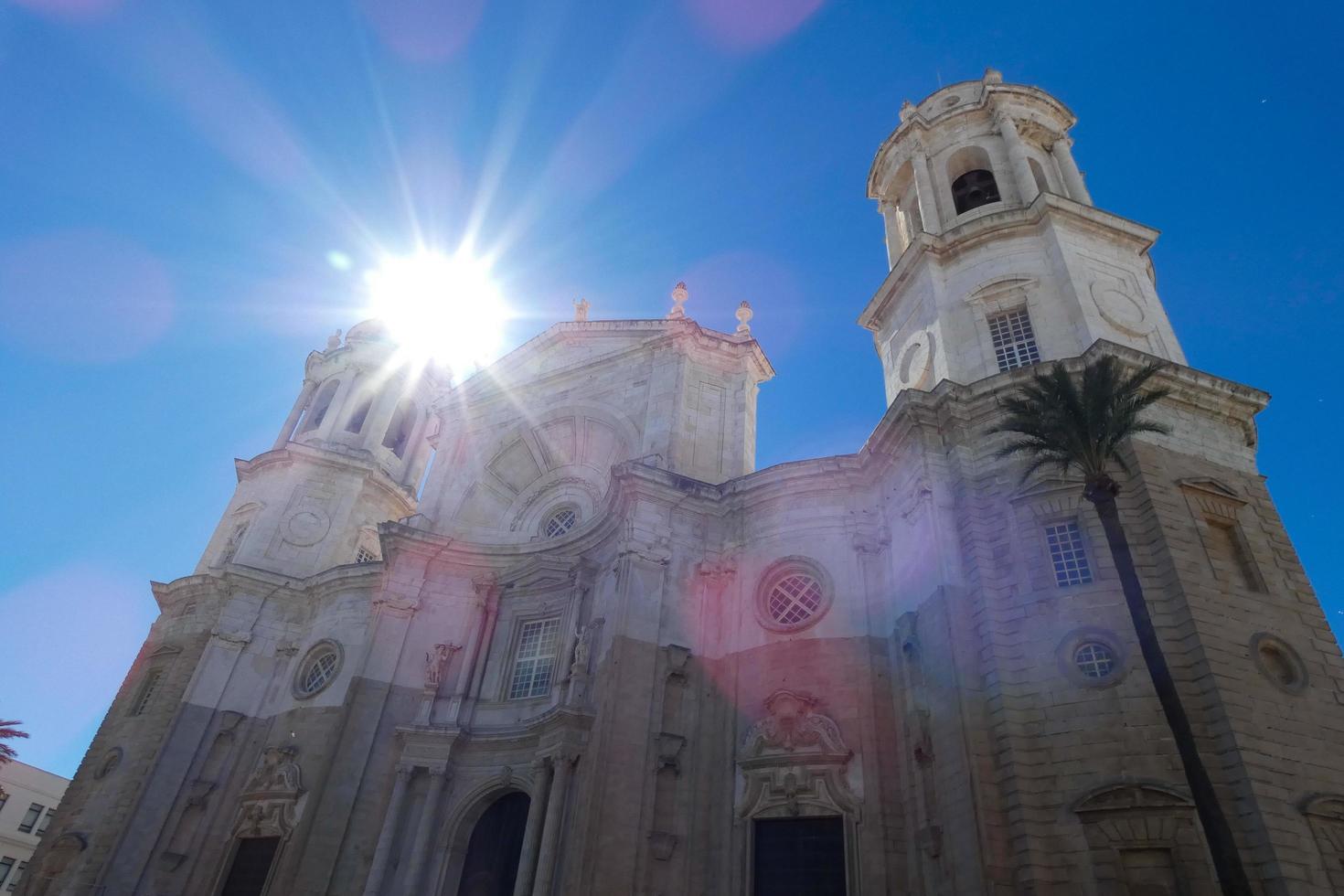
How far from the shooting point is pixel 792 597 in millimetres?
20781

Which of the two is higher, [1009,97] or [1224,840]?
[1009,97]

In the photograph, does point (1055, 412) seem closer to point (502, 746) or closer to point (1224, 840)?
point (1224, 840)

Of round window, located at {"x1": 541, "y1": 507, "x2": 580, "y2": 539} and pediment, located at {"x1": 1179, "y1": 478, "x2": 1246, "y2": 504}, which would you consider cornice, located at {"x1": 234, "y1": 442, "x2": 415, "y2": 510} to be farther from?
pediment, located at {"x1": 1179, "y1": 478, "x2": 1246, "y2": 504}

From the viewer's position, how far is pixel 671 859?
18.0 metres

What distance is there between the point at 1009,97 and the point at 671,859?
23729mm

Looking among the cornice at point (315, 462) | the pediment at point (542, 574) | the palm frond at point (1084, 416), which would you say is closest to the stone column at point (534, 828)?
the pediment at point (542, 574)

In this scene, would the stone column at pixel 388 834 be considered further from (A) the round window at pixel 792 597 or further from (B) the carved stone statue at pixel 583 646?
(A) the round window at pixel 792 597

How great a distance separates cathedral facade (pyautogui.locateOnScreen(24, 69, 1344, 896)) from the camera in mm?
13867

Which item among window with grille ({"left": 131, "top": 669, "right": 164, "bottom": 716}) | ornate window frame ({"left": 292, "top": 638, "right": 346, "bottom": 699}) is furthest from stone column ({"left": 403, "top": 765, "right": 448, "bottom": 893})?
window with grille ({"left": 131, "top": 669, "right": 164, "bottom": 716})

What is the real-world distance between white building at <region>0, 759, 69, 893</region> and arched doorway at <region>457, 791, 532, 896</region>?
122ft

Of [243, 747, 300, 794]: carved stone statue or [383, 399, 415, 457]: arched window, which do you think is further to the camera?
[383, 399, 415, 457]: arched window

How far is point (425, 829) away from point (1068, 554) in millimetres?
17048

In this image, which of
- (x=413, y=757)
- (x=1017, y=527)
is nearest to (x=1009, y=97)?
(x=1017, y=527)

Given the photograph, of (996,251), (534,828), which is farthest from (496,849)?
(996,251)
